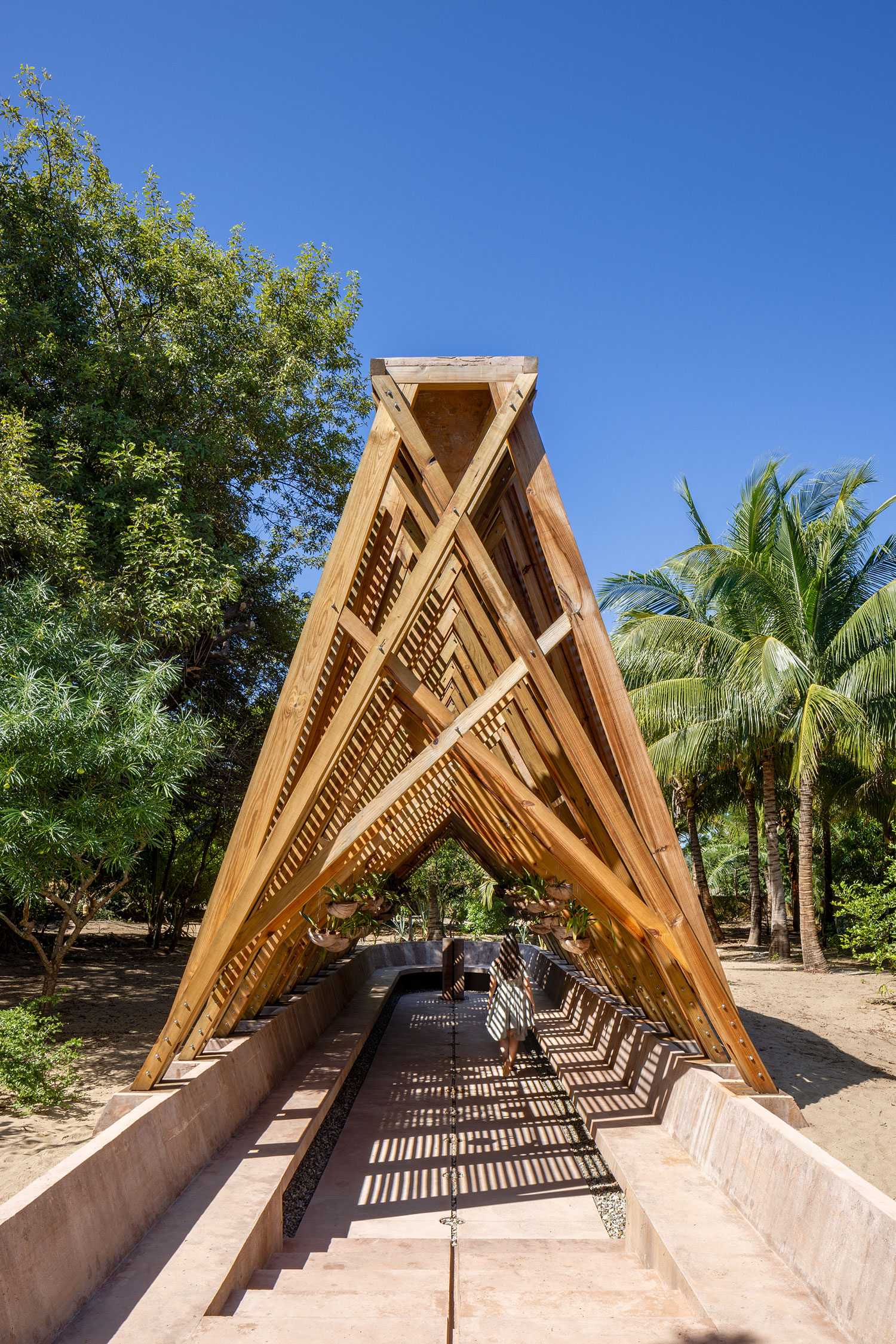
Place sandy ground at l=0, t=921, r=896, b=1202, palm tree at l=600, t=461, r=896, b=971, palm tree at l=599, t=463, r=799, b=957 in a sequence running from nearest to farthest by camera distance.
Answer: sandy ground at l=0, t=921, r=896, b=1202
palm tree at l=600, t=461, r=896, b=971
palm tree at l=599, t=463, r=799, b=957

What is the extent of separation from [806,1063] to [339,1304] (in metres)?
6.80

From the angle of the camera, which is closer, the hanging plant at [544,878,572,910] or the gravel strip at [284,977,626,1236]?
the gravel strip at [284,977,626,1236]

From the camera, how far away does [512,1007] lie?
820cm

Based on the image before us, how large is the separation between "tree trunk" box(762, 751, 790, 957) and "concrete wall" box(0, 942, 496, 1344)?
13169 mm

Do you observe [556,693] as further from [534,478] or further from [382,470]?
[382,470]

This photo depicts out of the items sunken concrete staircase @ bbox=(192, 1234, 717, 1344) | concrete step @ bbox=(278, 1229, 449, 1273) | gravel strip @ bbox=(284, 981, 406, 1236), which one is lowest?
gravel strip @ bbox=(284, 981, 406, 1236)

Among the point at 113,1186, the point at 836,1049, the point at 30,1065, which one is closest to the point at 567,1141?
the point at 113,1186

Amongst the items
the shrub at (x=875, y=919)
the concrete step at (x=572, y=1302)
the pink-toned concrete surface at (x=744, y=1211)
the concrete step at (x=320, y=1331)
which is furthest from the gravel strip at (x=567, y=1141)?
the shrub at (x=875, y=919)

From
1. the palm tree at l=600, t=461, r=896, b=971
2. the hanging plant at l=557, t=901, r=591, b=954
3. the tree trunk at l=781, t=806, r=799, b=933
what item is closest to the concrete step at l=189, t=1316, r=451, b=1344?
the hanging plant at l=557, t=901, r=591, b=954

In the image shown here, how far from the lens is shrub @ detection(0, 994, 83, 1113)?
654cm

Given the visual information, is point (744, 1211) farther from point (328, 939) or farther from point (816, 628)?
point (816, 628)

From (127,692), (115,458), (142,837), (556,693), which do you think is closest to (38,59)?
(115,458)

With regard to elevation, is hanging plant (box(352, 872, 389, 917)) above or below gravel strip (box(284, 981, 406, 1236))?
above

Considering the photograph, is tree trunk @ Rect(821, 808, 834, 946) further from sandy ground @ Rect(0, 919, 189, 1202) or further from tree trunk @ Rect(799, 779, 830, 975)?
sandy ground @ Rect(0, 919, 189, 1202)
